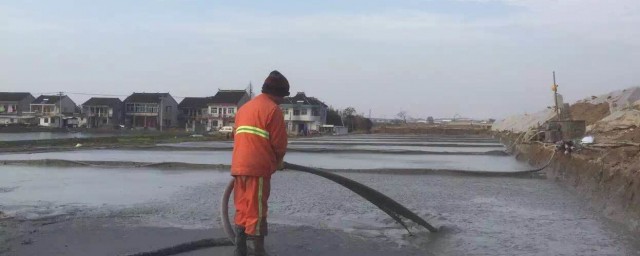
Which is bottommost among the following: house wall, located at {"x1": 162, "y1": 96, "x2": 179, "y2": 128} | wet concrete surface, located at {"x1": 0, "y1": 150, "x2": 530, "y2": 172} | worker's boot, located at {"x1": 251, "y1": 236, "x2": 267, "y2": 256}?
wet concrete surface, located at {"x1": 0, "y1": 150, "x2": 530, "y2": 172}

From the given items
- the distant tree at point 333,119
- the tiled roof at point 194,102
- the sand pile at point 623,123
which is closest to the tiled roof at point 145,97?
the tiled roof at point 194,102

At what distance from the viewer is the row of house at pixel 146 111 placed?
76.4 m

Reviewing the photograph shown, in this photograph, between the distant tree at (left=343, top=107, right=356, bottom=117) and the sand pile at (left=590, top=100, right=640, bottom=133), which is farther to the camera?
the distant tree at (left=343, top=107, right=356, bottom=117)

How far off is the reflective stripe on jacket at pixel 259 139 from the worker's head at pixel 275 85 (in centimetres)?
10

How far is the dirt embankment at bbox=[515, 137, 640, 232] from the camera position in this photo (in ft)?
23.4

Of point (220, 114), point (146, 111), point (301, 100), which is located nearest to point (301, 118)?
point (301, 100)

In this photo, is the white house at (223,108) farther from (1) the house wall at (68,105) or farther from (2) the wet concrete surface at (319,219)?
(2) the wet concrete surface at (319,219)

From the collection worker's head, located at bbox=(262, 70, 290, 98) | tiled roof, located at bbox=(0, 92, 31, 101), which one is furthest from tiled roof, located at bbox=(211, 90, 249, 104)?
worker's head, located at bbox=(262, 70, 290, 98)

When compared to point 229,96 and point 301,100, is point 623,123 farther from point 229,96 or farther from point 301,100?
point 229,96

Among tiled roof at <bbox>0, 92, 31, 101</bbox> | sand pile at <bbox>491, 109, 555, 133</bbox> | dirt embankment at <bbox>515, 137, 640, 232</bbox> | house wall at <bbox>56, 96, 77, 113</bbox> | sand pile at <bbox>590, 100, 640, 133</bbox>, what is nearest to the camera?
dirt embankment at <bbox>515, 137, 640, 232</bbox>

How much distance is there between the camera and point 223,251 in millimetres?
5039

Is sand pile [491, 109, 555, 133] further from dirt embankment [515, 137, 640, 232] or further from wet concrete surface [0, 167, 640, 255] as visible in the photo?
wet concrete surface [0, 167, 640, 255]

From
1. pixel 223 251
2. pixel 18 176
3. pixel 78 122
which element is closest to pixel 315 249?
pixel 223 251

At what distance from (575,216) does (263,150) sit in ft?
17.1
